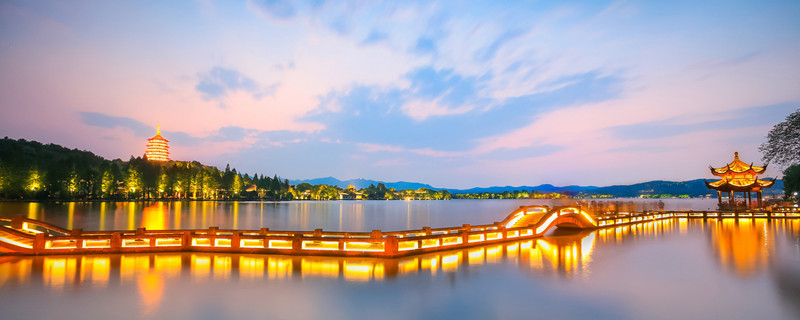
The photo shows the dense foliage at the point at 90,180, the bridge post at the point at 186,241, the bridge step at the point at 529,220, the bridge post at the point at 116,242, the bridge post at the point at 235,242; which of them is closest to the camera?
the bridge post at the point at 116,242

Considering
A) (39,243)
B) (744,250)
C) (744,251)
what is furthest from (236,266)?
(744,250)

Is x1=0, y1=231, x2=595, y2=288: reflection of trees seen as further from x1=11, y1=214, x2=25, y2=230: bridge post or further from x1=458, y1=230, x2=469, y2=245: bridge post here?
x1=11, y1=214, x2=25, y2=230: bridge post

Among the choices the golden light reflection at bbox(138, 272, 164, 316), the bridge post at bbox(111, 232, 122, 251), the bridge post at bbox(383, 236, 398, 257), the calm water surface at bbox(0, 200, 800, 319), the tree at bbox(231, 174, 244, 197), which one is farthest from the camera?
the tree at bbox(231, 174, 244, 197)

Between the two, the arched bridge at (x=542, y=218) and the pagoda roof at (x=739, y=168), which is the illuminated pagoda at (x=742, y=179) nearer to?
the pagoda roof at (x=739, y=168)

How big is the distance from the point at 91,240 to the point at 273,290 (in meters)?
10.3

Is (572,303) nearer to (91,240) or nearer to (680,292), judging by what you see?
(680,292)

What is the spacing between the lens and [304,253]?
661 inches

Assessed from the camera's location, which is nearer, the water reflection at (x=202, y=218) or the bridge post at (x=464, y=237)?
the bridge post at (x=464, y=237)

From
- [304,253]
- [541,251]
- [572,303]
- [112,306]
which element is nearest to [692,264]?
[541,251]

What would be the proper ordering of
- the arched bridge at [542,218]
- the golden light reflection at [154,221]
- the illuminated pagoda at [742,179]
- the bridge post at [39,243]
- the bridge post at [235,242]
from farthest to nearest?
the illuminated pagoda at [742,179] < the golden light reflection at [154,221] < the arched bridge at [542,218] < the bridge post at [235,242] < the bridge post at [39,243]

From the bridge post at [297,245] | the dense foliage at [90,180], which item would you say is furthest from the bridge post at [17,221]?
the dense foliage at [90,180]

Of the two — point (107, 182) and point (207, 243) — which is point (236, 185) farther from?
point (207, 243)

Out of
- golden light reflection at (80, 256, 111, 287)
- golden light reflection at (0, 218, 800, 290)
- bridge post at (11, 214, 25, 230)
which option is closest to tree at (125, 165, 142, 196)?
bridge post at (11, 214, 25, 230)

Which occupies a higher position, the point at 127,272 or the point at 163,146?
the point at 163,146
